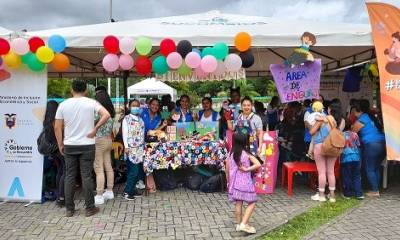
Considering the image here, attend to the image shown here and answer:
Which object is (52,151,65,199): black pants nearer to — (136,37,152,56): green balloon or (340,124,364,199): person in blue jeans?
(136,37,152,56): green balloon

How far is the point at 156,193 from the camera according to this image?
6.33 m

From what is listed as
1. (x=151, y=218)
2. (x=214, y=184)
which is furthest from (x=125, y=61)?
(x=214, y=184)

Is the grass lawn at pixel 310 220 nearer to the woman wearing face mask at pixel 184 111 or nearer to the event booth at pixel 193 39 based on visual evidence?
the event booth at pixel 193 39

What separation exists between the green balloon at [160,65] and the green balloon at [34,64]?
1.51 meters

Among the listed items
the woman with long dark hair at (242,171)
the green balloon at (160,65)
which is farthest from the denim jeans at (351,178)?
the green balloon at (160,65)

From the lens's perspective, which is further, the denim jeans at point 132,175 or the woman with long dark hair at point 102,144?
the denim jeans at point 132,175

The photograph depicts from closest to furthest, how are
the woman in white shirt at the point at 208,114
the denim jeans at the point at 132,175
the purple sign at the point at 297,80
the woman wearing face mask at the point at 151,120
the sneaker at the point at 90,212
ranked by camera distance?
the sneaker at the point at 90,212 → the denim jeans at the point at 132,175 → the purple sign at the point at 297,80 → the woman wearing face mask at the point at 151,120 → the woman in white shirt at the point at 208,114

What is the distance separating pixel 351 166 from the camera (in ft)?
19.6

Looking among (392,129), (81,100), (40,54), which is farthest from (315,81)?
(40,54)

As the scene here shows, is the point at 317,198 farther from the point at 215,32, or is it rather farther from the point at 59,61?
the point at 59,61

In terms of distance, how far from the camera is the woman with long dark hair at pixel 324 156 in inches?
222

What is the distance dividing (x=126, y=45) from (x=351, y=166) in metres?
3.65

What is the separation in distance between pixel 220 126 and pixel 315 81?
164 centimetres

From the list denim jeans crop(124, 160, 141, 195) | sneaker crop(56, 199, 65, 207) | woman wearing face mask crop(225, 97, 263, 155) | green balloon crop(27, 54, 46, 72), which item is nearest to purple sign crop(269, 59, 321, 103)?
woman wearing face mask crop(225, 97, 263, 155)
